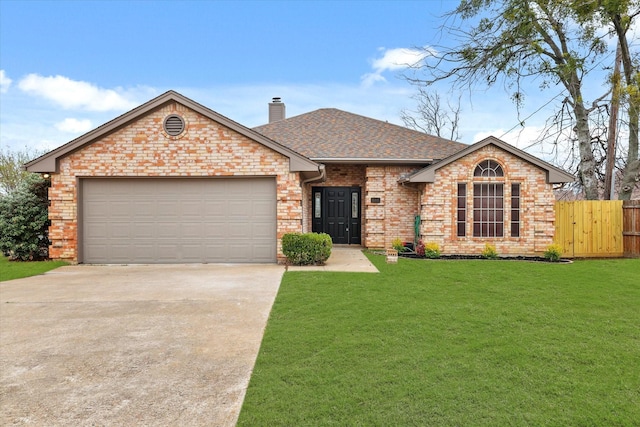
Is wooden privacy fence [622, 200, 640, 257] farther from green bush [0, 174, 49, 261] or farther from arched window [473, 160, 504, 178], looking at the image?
green bush [0, 174, 49, 261]

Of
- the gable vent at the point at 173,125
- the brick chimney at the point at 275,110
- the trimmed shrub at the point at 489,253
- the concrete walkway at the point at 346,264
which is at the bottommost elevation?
the concrete walkway at the point at 346,264

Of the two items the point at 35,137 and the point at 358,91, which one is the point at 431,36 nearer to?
the point at 358,91

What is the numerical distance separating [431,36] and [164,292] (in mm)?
15303

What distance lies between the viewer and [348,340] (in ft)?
15.5

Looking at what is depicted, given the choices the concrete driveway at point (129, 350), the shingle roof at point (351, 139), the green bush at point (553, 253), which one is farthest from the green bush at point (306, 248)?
the green bush at point (553, 253)

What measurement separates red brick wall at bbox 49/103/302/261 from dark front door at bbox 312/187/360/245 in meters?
4.34

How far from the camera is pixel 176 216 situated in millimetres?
11469

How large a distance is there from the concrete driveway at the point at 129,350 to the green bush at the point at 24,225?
4172 millimetres

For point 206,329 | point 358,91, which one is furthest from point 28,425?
point 358,91

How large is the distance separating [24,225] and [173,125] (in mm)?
5568

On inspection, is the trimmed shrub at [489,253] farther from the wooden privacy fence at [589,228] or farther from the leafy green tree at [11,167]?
the leafy green tree at [11,167]

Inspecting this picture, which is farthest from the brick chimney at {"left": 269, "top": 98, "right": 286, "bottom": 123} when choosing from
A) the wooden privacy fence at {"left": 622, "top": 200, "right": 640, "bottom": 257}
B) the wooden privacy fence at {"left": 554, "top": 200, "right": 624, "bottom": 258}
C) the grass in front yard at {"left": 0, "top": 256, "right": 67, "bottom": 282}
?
the wooden privacy fence at {"left": 622, "top": 200, "right": 640, "bottom": 257}

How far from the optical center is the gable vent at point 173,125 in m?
11.2

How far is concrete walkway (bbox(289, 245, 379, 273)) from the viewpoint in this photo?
9.95m
